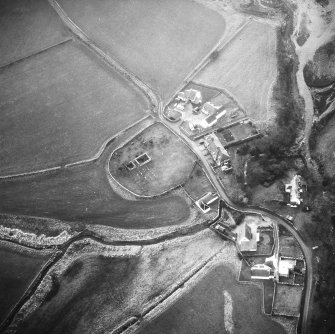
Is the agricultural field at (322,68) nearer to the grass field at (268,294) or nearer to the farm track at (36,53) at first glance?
the grass field at (268,294)

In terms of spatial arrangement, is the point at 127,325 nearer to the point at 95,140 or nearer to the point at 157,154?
the point at 157,154

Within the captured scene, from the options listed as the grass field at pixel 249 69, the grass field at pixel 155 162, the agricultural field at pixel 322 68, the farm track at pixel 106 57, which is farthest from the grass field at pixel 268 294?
the agricultural field at pixel 322 68

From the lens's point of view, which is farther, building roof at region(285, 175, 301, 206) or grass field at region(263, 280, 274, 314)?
building roof at region(285, 175, 301, 206)

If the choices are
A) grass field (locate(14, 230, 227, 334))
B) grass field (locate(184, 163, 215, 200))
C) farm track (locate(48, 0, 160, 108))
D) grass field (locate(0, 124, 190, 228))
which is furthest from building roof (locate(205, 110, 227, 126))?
grass field (locate(14, 230, 227, 334))

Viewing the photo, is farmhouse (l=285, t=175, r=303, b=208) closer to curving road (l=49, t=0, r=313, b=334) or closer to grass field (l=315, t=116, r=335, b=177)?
curving road (l=49, t=0, r=313, b=334)

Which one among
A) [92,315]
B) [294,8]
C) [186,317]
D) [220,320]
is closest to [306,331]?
[220,320]

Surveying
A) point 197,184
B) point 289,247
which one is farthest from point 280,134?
point 289,247
